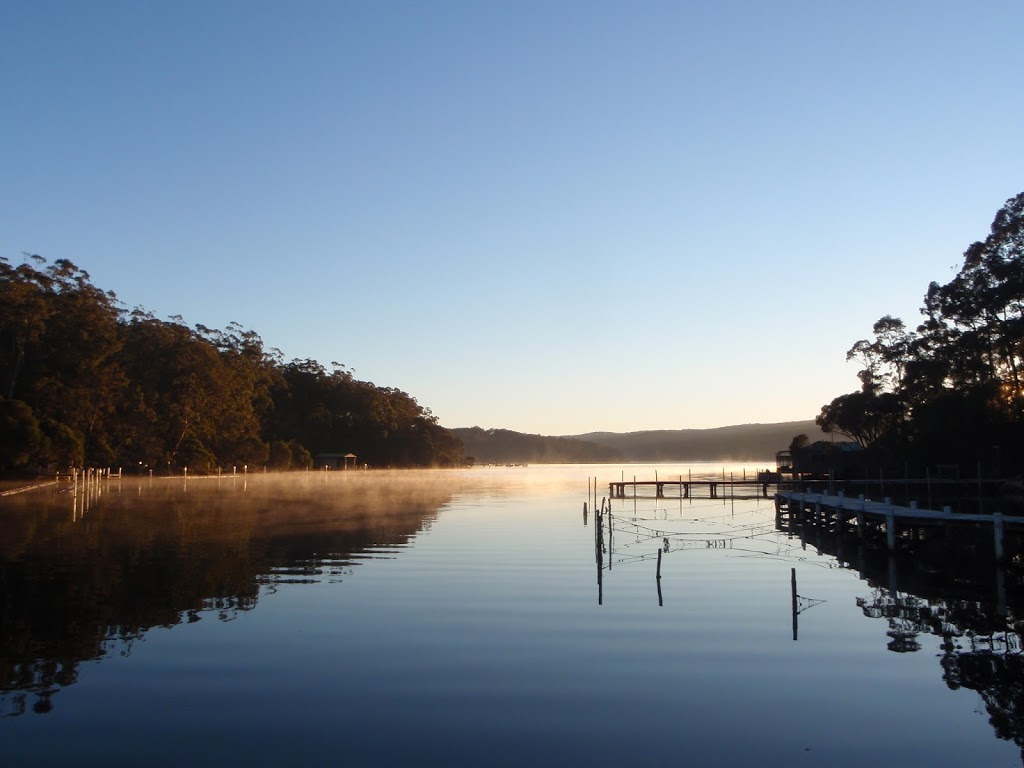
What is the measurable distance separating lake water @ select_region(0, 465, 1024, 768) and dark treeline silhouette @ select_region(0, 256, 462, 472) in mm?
47322

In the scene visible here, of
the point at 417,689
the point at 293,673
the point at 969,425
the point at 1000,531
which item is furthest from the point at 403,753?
the point at 969,425

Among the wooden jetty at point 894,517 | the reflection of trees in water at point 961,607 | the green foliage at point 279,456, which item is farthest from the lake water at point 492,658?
the green foliage at point 279,456

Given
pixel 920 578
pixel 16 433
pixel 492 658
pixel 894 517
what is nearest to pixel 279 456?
pixel 16 433

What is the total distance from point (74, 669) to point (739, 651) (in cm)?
1091

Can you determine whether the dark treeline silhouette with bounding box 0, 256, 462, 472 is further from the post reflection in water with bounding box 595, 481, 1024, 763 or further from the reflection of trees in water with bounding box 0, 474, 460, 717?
the post reflection in water with bounding box 595, 481, 1024, 763

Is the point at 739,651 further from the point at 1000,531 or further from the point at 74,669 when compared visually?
the point at 1000,531

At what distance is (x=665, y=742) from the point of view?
36.3 ft

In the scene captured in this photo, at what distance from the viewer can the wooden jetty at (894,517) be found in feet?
89.3

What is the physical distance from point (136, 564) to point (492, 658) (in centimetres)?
1490

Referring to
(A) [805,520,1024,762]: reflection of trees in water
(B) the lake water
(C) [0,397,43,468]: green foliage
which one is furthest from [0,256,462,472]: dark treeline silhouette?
(A) [805,520,1024,762]: reflection of trees in water

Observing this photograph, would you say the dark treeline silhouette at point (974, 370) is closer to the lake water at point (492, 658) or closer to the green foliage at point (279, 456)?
the lake water at point (492, 658)

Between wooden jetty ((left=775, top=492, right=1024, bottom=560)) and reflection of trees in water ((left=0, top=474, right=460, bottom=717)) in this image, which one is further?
wooden jetty ((left=775, top=492, right=1024, bottom=560))

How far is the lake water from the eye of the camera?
1096cm

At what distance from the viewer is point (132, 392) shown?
277 feet
